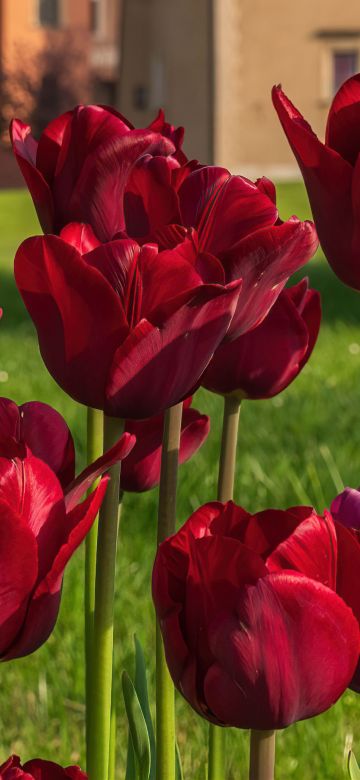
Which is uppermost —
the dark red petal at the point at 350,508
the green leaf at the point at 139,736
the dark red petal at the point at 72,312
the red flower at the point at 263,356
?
the dark red petal at the point at 72,312

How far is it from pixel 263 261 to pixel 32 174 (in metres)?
0.18

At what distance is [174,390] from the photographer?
777 mm

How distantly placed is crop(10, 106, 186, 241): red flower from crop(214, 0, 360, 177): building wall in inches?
744

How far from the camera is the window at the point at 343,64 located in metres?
21.3

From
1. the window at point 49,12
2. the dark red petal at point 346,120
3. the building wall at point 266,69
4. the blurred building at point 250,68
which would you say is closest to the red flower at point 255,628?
the dark red petal at point 346,120

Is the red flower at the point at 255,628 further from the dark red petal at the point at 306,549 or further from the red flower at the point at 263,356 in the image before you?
the red flower at the point at 263,356

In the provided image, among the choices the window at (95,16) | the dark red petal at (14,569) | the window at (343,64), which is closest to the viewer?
the dark red petal at (14,569)

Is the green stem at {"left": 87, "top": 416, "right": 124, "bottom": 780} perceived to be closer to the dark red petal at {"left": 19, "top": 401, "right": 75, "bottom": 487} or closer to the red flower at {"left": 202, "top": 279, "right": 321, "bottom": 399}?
the dark red petal at {"left": 19, "top": 401, "right": 75, "bottom": 487}

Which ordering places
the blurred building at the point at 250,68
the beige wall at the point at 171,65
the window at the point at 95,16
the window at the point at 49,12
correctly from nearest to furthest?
the blurred building at the point at 250,68 < the beige wall at the point at 171,65 < the window at the point at 49,12 < the window at the point at 95,16

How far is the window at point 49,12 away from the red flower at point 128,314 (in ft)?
118

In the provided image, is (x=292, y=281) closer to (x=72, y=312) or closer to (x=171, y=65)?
(x=72, y=312)

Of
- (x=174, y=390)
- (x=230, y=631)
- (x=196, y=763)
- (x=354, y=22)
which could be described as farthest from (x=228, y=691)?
(x=354, y=22)

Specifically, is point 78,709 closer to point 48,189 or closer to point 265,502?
point 265,502

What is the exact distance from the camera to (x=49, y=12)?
3569 centimetres
